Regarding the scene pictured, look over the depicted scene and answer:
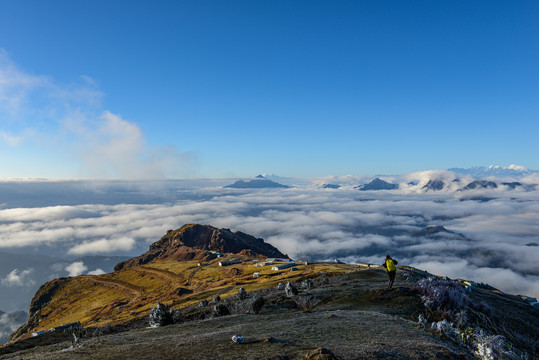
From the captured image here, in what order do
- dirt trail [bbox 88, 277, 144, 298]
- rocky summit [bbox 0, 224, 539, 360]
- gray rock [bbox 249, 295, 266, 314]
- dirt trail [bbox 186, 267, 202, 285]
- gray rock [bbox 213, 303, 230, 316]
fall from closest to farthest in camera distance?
rocky summit [bbox 0, 224, 539, 360]
gray rock [bbox 249, 295, 266, 314]
gray rock [bbox 213, 303, 230, 316]
dirt trail [bbox 88, 277, 144, 298]
dirt trail [bbox 186, 267, 202, 285]

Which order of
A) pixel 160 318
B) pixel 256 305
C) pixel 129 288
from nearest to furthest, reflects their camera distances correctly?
pixel 160 318 → pixel 256 305 → pixel 129 288

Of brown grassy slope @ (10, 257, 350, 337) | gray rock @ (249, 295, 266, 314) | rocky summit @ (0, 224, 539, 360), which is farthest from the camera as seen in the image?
brown grassy slope @ (10, 257, 350, 337)

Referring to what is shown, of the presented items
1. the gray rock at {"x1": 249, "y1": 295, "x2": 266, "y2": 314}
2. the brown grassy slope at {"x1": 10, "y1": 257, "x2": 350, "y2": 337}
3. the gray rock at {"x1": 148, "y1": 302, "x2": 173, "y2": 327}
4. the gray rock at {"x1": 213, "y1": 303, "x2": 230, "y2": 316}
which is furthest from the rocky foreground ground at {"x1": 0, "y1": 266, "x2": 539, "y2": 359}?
the brown grassy slope at {"x1": 10, "y1": 257, "x2": 350, "y2": 337}

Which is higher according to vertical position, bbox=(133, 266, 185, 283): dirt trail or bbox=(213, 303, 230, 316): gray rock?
bbox=(213, 303, 230, 316): gray rock

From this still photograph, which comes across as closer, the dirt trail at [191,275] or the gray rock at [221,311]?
the gray rock at [221,311]

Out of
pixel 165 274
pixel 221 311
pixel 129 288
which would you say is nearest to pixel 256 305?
pixel 221 311

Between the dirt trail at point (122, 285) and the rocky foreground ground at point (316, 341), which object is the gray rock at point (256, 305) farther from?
the dirt trail at point (122, 285)

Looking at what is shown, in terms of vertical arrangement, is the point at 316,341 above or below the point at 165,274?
above

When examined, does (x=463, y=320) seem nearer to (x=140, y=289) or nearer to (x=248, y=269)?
(x=248, y=269)

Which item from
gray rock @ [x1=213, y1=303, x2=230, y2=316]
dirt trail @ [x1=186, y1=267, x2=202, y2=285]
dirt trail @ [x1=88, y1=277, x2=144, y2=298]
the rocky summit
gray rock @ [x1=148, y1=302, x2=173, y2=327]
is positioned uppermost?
the rocky summit

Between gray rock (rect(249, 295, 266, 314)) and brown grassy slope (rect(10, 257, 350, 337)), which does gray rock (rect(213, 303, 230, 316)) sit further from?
brown grassy slope (rect(10, 257, 350, 337))

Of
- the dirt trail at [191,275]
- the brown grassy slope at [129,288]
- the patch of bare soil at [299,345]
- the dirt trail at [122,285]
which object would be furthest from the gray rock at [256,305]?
the dirt trail at [122,285]

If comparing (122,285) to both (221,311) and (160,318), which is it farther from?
(221,311)

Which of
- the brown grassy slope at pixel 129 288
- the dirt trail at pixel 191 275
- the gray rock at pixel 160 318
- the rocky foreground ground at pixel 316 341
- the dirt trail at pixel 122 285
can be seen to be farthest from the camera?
the dirt trail at pixel 191 275
